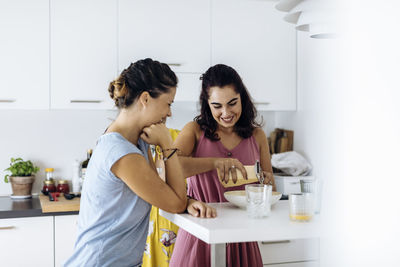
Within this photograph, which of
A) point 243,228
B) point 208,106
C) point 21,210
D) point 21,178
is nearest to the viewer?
point 243,228

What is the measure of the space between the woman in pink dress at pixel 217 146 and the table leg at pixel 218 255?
0.17m

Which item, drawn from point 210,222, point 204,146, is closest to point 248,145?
point 204,146

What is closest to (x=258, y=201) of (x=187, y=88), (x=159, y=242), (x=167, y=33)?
(x=159, y=242)

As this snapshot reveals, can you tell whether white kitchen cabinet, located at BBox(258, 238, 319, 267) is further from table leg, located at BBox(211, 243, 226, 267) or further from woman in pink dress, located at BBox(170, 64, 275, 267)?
table leg, located at BBox(211, 243, 226, 267)

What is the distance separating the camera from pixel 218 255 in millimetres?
1042

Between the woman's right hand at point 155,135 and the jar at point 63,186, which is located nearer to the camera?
the woman's right hand at point 155,135

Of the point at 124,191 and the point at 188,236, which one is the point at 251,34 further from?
the point at 124,191

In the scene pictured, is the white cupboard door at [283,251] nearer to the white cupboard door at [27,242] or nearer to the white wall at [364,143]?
the white cupboard door at [27,242]

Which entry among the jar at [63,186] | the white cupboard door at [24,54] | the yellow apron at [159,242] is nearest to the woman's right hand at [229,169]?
the yellow apron at [159,242]

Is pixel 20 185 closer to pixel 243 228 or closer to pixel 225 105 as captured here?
pixel 225 105

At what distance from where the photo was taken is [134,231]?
3.24 ft

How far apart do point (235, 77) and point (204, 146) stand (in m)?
0.24

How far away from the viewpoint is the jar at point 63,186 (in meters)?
2.29

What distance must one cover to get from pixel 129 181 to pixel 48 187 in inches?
58.3
